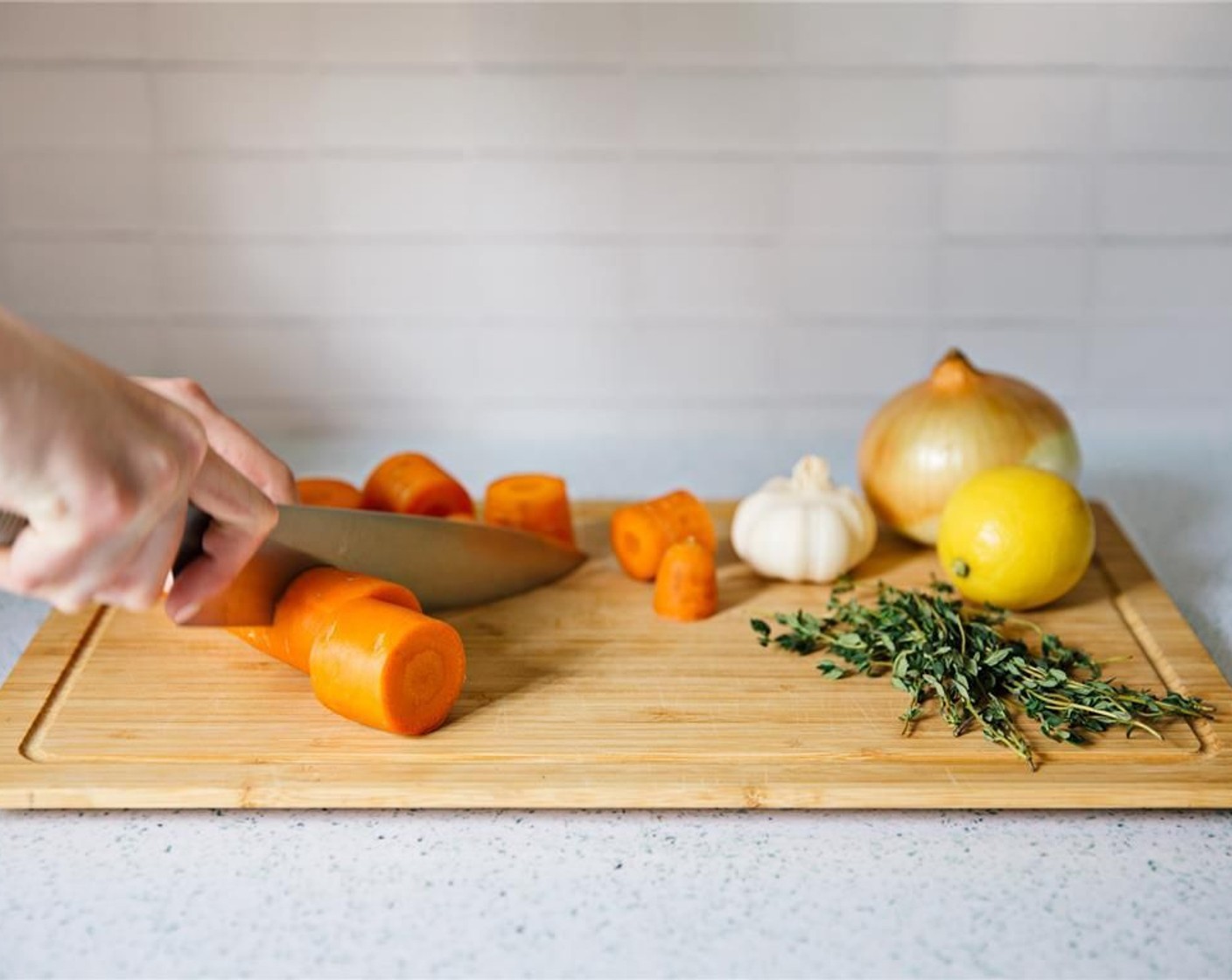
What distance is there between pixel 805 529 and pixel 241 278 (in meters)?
0.88

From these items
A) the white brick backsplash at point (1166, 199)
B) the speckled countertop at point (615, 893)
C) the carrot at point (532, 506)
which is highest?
the white brick backsplash at point (1166, 199)

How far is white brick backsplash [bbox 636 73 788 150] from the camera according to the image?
180 centimetres

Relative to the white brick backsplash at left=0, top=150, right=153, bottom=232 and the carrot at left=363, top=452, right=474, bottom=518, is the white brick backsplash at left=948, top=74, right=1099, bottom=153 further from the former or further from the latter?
the white brick backsplash at left=0, top=150, right=153, bottom=232

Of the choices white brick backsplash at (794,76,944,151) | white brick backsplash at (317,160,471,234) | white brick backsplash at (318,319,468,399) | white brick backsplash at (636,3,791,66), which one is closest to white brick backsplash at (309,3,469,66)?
white brick backsplash at (317,160,471,234)

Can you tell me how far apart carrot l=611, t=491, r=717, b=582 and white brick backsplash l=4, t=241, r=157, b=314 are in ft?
2.68

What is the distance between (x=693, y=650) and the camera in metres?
1.27

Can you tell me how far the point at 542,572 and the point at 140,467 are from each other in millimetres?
706

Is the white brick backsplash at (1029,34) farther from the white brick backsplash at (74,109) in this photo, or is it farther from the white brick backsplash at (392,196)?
the white brick backsplash at (74,109)

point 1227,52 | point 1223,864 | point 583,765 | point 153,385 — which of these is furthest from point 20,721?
point 1227,52

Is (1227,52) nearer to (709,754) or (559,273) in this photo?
(559,273)

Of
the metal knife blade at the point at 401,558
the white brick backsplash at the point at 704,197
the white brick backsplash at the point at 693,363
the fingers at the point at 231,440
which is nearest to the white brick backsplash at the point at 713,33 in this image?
the white brick backsplash at the point at 704,197

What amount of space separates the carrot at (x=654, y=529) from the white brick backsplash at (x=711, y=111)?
58 cm

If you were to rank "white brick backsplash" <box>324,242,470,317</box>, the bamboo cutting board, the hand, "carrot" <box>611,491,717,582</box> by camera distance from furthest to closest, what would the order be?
"white brick backsplash" <box>324,242,470,317</box> → "carrot" <box>611,491,717,582</box> → the bamboo cutting board → the hand

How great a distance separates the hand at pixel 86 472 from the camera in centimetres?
68
